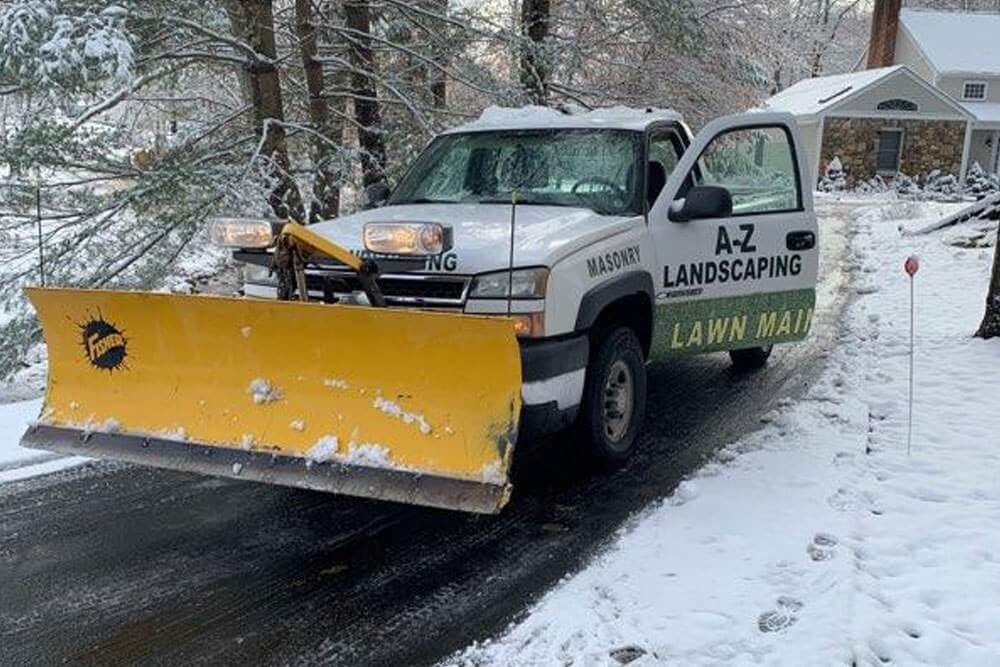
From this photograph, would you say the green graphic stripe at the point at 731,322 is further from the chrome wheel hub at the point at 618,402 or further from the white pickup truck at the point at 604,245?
the chrome wheel hub at the point at 618,402

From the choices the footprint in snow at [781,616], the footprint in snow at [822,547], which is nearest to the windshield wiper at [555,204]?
the footprint in snow at [822,547]

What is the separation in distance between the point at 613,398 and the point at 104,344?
9.26ft

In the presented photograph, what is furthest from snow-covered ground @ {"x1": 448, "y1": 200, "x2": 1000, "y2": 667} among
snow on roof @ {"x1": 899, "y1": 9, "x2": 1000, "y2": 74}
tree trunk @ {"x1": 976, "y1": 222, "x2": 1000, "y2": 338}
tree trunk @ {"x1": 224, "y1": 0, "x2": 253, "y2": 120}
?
snow on roof @ {"x1": 899, "y1": 9, "x2": 1000, "y2": 74}

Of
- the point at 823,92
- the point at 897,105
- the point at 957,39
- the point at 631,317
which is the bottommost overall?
the point at 631,317

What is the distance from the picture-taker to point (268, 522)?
4680 millimetres

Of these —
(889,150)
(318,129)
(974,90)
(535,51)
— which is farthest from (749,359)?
(974,90)

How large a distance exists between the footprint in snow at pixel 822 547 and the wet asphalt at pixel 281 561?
91 cm

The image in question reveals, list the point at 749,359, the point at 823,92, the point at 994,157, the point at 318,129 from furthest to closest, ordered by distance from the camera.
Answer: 1. the point at 994,157
2. the point at 823,92
3. the point at 318,129
4. the point at 749,359

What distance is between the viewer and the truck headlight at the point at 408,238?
162 inches

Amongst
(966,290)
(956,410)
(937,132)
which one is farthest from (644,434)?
(937,132)

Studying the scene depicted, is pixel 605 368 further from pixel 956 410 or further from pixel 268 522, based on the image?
pixel 956 410

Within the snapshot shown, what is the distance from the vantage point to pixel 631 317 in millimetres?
5465

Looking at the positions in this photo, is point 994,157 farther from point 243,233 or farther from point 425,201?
point 243,233

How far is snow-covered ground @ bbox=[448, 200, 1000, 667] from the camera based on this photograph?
3.38m
